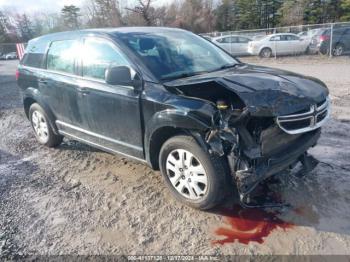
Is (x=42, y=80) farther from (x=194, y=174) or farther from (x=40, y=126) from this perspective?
(x=194, y=174)

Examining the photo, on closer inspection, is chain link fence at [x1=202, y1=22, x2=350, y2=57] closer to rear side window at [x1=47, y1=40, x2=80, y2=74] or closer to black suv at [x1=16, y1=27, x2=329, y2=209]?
rear side window at [x1=47, y1=40, x2=80, y2=74]

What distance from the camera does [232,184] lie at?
123 inches

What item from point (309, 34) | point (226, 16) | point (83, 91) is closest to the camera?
point (83, 91)

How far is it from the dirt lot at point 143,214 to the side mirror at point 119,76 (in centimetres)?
134

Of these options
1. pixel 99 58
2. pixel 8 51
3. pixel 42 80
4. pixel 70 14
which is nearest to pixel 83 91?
pixel 99 58

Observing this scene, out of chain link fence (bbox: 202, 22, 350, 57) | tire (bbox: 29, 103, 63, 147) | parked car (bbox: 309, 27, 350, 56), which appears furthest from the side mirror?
parked car (bbox: 309, 27, 350, 56)

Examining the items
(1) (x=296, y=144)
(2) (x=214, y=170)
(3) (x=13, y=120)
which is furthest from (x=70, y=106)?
(3) (x=13, y=120)

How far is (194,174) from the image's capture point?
3.18 metres

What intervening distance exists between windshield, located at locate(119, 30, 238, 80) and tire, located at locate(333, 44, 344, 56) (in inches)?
549

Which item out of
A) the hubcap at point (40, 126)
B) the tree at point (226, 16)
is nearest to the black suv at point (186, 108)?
the hubcap at point (40, 126)

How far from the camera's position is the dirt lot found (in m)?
2.82

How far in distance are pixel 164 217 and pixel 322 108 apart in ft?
6.57

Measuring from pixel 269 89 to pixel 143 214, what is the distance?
184 centimetres

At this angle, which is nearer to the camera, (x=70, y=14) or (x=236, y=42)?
(x=236, y=42)
